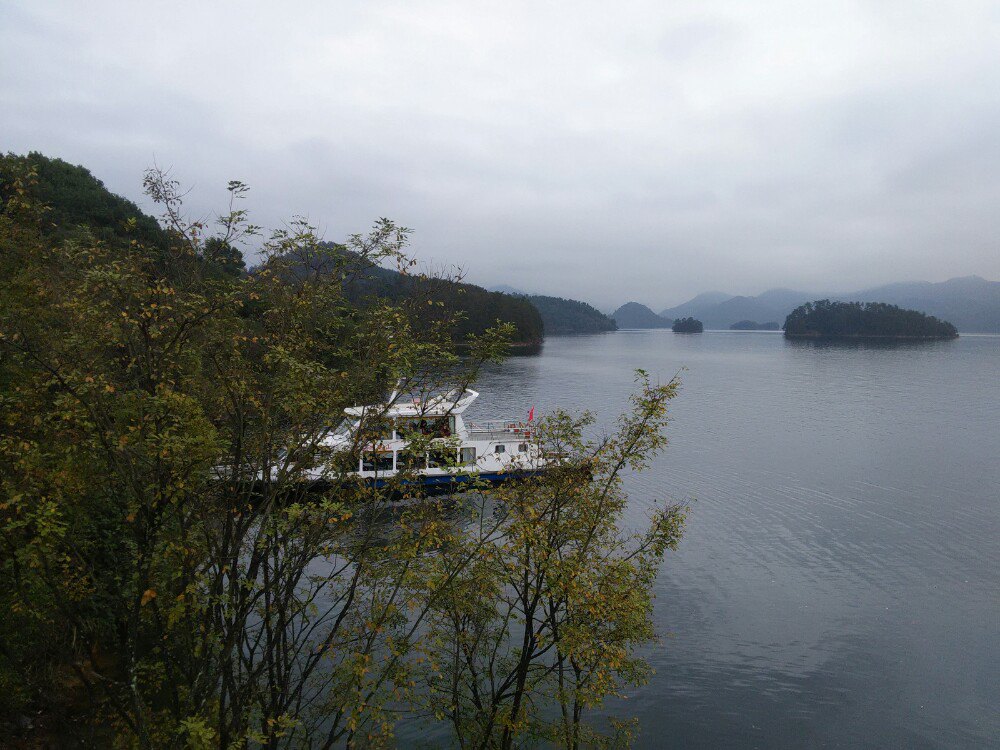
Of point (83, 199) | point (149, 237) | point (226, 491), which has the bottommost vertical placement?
point (226, 491)

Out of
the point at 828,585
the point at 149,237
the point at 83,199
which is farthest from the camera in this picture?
the point at 83,199

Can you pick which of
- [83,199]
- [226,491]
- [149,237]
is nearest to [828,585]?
[226,491]

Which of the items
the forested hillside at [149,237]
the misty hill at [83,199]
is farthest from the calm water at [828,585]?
the misty hill at [83,199]

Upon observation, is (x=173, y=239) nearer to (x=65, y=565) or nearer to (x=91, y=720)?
(x=65, y=565)

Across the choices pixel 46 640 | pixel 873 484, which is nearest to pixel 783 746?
pixel 46 640

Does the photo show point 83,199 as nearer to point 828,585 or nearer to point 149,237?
point 149,237

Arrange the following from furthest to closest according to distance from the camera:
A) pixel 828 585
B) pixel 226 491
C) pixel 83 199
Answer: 1. pixel 83 199
2. pixel 828 585
3. pixel 226 491

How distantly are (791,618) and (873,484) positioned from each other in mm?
18993

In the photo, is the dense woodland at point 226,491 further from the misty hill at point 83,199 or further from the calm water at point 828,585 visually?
the misty hill at point 83,199

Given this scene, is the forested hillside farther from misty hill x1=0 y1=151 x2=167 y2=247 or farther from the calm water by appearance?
the calm water

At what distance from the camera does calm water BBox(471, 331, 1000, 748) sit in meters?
16.9

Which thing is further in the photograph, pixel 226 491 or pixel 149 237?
pixel 149 237

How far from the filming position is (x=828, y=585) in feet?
78.9

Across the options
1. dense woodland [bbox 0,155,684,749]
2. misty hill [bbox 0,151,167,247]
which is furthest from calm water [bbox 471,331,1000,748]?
misty hill [bbox 0,151,167,247]
